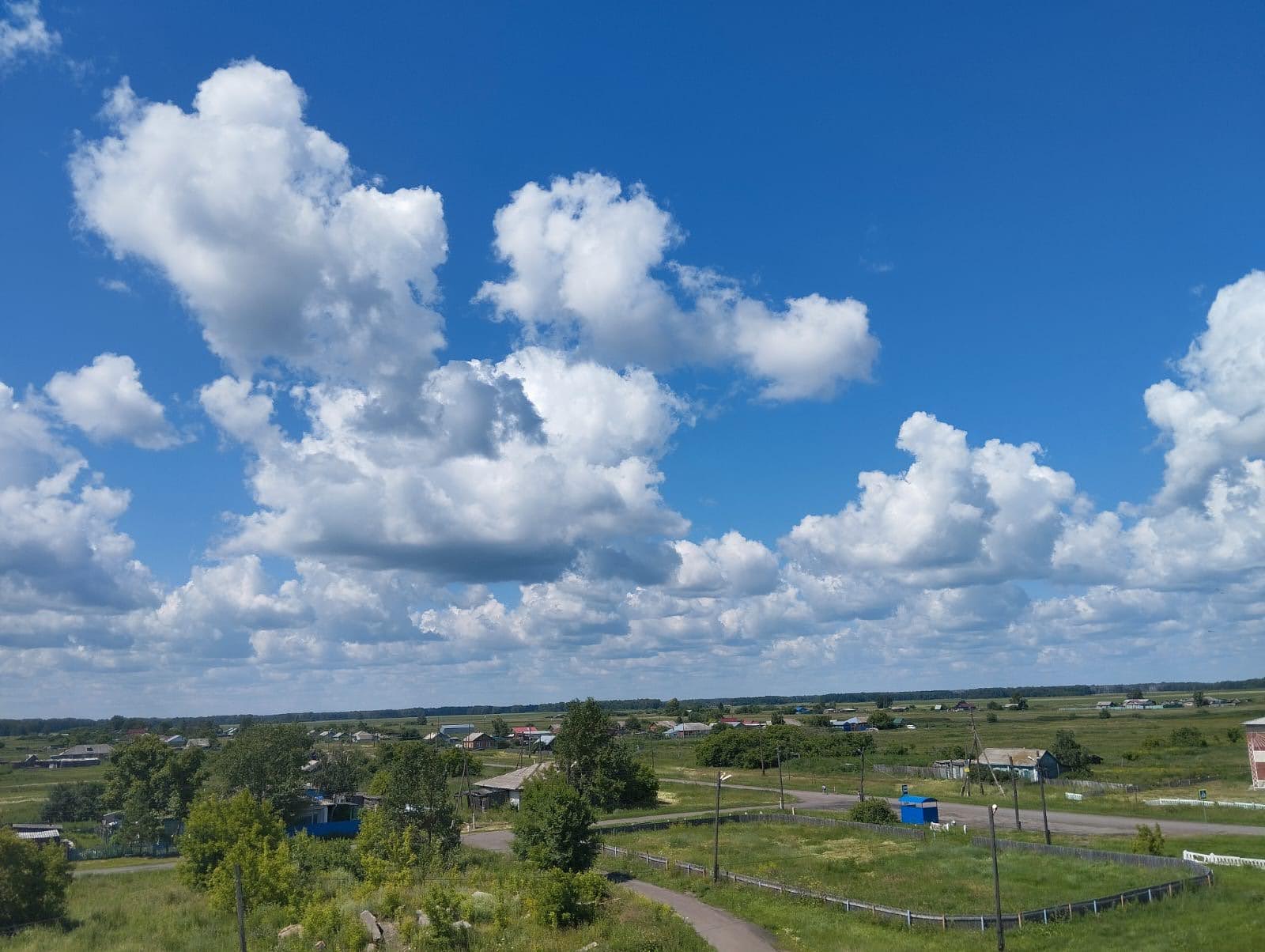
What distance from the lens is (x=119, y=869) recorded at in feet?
194

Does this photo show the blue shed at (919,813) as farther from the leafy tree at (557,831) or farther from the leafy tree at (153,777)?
the leafy tree at (153,777)

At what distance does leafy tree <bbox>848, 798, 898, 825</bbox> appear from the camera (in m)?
60.5

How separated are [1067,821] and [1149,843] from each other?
616 inches

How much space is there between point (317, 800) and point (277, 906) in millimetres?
42880

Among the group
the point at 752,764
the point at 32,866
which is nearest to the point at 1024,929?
the point at 32,866

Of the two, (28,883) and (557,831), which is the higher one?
(557,831)

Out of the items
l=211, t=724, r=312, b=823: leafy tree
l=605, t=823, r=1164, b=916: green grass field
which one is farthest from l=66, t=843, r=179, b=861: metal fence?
l=605, t=823, r=1164, b=916: green grass field

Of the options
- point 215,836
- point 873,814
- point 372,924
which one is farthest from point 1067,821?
point 215,836

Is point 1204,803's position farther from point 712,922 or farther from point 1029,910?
point 712,922

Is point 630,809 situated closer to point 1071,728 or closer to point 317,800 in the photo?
point 317,800

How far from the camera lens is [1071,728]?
150m

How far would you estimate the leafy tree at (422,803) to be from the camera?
1916 inches

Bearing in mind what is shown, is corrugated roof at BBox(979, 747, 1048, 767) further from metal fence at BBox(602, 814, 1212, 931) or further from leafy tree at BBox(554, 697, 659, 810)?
metal fence at BBox(602, 814, 1212, 931)

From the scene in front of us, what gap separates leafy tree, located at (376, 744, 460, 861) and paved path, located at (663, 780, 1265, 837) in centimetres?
2135
